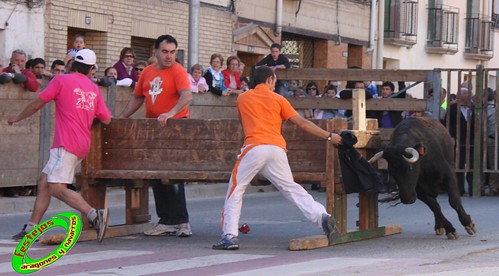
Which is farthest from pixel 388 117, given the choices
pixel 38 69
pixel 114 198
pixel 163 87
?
pixel 163 87

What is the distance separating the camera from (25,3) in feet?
76.4

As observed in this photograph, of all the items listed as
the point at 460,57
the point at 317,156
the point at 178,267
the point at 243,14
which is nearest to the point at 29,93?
the point at 317,156

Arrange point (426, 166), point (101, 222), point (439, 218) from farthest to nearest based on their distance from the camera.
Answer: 1. point (426, 166)
2. point (439, 218)
3. point (101, 222)

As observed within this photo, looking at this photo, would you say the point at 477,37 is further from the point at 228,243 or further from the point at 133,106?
the point at 228,243

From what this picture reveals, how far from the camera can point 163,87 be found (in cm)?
1327

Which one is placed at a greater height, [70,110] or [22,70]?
[22,70]

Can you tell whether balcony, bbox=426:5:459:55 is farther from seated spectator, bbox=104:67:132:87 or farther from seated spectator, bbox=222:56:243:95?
seated spectator, bbox=104:67:132:87

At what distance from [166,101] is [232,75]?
10.4 meters

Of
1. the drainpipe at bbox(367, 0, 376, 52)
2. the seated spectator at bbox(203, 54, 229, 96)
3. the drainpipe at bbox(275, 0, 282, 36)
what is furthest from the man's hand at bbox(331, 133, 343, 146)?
the drainpipe at bbox(367, 0, 376, 52)

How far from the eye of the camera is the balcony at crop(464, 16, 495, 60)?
1772 inches

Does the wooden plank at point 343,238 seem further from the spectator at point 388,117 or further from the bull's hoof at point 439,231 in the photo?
the spectator at point 388,117

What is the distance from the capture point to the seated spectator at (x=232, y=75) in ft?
76.9

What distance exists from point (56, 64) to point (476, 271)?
10.0m

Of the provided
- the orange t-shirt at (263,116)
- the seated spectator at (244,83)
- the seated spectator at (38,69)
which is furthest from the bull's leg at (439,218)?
the seated spectator at (244,83)
